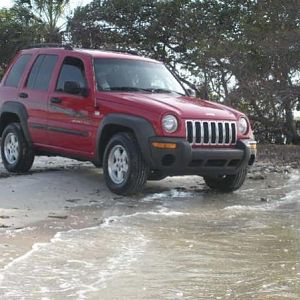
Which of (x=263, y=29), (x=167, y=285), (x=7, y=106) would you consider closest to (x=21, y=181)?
(x=7, y=106)

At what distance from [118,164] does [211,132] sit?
1282 millimetres

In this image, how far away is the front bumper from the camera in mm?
7703

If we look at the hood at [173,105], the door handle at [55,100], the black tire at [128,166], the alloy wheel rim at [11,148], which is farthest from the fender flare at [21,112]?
the black tire at [128,166]

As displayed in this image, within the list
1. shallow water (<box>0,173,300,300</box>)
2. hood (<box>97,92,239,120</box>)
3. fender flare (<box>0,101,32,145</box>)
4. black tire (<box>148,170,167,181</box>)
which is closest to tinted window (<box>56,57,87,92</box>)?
hood (<box>97,92,239,120</box>)

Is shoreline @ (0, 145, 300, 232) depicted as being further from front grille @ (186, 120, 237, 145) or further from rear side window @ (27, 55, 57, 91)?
rear side window @ (27, 55, 57, 91)

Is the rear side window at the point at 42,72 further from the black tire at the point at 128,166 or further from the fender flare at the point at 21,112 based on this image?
the black tire at the point at 128,166

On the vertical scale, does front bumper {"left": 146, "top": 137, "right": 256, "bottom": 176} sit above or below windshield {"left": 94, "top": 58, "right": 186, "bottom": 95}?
below

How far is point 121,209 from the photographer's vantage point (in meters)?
7.30

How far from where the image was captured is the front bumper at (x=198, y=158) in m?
7.70

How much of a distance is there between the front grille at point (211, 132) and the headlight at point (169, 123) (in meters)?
0.18

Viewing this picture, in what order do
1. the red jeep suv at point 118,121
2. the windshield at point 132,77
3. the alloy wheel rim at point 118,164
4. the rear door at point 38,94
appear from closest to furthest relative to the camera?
the red jeep suv at point 118,121
the alloy wheel rim at point 118,164
the windshield at point 132,77
the rear door at point 38,94

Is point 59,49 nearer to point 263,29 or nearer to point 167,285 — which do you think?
point 167,285

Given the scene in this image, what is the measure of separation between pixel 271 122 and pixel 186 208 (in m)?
10.4

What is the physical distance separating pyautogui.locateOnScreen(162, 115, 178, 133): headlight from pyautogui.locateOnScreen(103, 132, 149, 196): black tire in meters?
0.50
